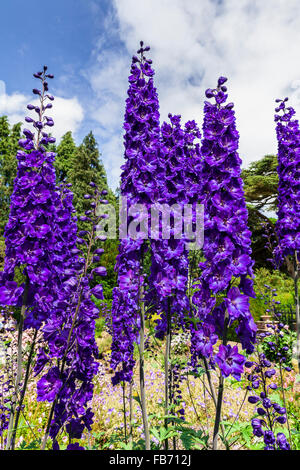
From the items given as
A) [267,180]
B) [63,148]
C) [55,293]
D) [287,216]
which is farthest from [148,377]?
[63,148]

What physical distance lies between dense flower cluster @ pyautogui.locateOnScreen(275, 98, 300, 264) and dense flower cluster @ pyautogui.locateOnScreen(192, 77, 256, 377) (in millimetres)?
2492

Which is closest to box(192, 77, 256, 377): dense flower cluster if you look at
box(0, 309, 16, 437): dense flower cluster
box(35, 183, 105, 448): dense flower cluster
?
box(35, 183, 105, 448): dense flower cluster

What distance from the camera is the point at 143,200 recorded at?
295 centimetres

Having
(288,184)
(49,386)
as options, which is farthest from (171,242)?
(288,184)

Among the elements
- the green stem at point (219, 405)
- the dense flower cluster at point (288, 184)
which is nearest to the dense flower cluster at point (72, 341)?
the green stem at point (219, 405)

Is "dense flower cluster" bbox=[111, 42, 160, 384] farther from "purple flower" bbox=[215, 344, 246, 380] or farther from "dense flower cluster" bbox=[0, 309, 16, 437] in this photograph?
"dense flower cluster" bbox=[0, 309, 16, 437]

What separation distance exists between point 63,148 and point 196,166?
3477 cm

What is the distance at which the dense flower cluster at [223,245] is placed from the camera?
7.27ft

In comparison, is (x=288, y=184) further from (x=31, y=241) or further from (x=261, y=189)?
(x=261, y=189)

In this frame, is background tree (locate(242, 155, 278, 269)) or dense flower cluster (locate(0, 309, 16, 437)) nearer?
dense flower cluster (locate(0, 309, 16, 437))

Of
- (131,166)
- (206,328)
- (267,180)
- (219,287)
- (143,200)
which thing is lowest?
(206,328)

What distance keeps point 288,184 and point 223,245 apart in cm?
294

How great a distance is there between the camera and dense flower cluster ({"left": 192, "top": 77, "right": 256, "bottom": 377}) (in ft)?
7.27

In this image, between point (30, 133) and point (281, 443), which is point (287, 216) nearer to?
point (281, 443)
